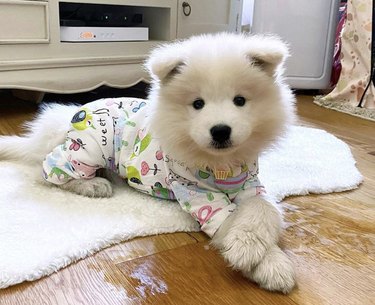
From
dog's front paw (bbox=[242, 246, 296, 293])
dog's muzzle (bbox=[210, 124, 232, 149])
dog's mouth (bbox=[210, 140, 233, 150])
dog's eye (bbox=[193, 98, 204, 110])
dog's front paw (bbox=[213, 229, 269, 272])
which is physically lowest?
dog's front paw (bbox=[242, 246, 296, 293])

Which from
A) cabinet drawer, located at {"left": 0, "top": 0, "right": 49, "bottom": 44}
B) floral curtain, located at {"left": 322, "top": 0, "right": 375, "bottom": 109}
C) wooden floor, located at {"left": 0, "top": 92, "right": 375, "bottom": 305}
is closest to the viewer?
wooden floor, located at {"left": 0, "top": 92, "right": 375, "bottom": 305}

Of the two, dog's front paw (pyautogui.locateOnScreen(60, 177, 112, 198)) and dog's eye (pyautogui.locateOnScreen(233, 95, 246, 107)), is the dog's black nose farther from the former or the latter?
dog's front paw (pyautogui.locateOnScreen(60, 177, 112, 198))

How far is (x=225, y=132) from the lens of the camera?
0.83 meters

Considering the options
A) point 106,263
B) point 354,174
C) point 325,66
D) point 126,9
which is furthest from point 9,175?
point 325,66

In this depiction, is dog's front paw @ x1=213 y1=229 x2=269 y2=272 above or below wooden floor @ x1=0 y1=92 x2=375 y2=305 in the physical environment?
above

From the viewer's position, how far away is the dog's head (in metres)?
0.85

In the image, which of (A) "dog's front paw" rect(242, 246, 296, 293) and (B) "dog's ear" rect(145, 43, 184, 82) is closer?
(A) "dog's front paw" rect(242, 246, 296, 293)

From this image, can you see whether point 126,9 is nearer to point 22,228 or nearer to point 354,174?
point 354,174

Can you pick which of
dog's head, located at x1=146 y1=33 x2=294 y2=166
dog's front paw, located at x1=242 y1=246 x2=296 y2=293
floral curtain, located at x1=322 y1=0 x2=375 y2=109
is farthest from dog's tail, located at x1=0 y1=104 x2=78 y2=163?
floral curtain, located at x1=322 y1=0 x2=375 y2=109

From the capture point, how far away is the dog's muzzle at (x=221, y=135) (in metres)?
0.82

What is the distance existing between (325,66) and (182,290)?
219 centimetres

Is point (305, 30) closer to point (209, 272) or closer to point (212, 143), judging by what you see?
point (212, 143)

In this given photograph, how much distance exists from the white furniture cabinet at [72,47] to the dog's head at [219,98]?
0.96 meters

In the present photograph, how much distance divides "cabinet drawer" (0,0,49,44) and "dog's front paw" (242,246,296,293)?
1339 millimetres
